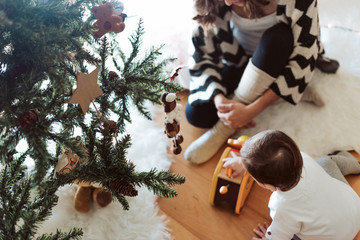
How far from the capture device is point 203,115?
1.20 m

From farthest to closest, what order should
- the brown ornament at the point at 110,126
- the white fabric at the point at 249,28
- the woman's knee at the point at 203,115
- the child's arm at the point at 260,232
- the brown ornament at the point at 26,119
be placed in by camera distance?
the woman's knee at the point at 203,115, the white fabric at the point at 249,28, the child's arm at the point at 260,232, the brown ornament at the point at 110,126, the brown ornament at the point at 26,119

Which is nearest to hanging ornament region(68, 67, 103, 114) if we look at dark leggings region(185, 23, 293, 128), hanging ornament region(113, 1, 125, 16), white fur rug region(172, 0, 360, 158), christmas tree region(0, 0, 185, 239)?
christmas tree region(0, 0, 185, 239)

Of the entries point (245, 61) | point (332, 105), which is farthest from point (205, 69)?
point (332, 105)

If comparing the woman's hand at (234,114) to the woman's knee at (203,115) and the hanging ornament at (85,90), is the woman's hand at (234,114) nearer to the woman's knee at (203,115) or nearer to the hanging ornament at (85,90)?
the woman's knee at (203,115)

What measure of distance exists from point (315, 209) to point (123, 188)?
471 millimetres

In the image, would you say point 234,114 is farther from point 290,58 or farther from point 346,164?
point 346,164

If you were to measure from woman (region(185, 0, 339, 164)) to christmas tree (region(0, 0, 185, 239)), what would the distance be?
37 cm

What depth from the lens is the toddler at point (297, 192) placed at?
0.71 meters

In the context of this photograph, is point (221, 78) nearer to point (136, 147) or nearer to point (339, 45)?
point (136, 147)

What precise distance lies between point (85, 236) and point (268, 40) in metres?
0.83

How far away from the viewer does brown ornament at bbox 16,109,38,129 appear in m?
0.57

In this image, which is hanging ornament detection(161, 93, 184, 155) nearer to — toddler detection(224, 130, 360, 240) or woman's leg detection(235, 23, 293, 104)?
toddler detection(224, 130, 360, 240)

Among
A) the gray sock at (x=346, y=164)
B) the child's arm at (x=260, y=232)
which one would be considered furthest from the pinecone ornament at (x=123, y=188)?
the gray sock at (x=346, y=164)

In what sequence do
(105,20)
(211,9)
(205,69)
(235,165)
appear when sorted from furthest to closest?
(205,69), (211,9), (235,165), (105,20)
